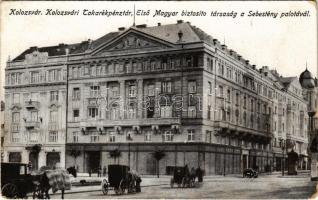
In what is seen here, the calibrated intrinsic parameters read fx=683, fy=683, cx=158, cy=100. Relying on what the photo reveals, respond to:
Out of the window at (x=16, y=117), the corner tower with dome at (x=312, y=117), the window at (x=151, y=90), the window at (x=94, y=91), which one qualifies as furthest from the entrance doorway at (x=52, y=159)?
the corner tower with dome at (x=312, y=117)

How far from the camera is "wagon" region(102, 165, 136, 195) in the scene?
15320 mm

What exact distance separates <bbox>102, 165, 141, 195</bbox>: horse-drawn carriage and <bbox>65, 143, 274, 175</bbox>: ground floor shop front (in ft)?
2.66

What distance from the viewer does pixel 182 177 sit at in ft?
51.9

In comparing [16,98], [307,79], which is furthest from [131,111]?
[307,79]

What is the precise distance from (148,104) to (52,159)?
2741 mm

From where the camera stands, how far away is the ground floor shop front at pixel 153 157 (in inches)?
650

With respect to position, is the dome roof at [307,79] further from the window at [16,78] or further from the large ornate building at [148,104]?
the window at [16,78]

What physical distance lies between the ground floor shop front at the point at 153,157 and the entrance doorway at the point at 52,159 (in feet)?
0.98

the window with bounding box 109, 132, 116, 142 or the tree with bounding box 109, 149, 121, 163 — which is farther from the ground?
the window with bounding box 109, 132, 116, 142

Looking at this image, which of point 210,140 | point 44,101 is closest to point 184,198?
point 210,140

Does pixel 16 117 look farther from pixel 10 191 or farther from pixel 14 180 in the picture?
pixel 10 191

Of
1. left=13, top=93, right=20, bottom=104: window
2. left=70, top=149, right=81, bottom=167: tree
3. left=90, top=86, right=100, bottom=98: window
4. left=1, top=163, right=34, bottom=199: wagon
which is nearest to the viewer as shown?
left=1, top=163, right=34, bottom=199: wagon

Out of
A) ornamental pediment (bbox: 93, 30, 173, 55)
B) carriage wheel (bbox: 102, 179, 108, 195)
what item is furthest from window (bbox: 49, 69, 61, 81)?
carriage wheel (bbox: 102, 179, 108, 195)

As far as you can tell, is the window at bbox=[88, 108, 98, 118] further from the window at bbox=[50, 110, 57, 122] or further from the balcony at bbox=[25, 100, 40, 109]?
the balcony at bbox=[25, 100, 40, 109]
